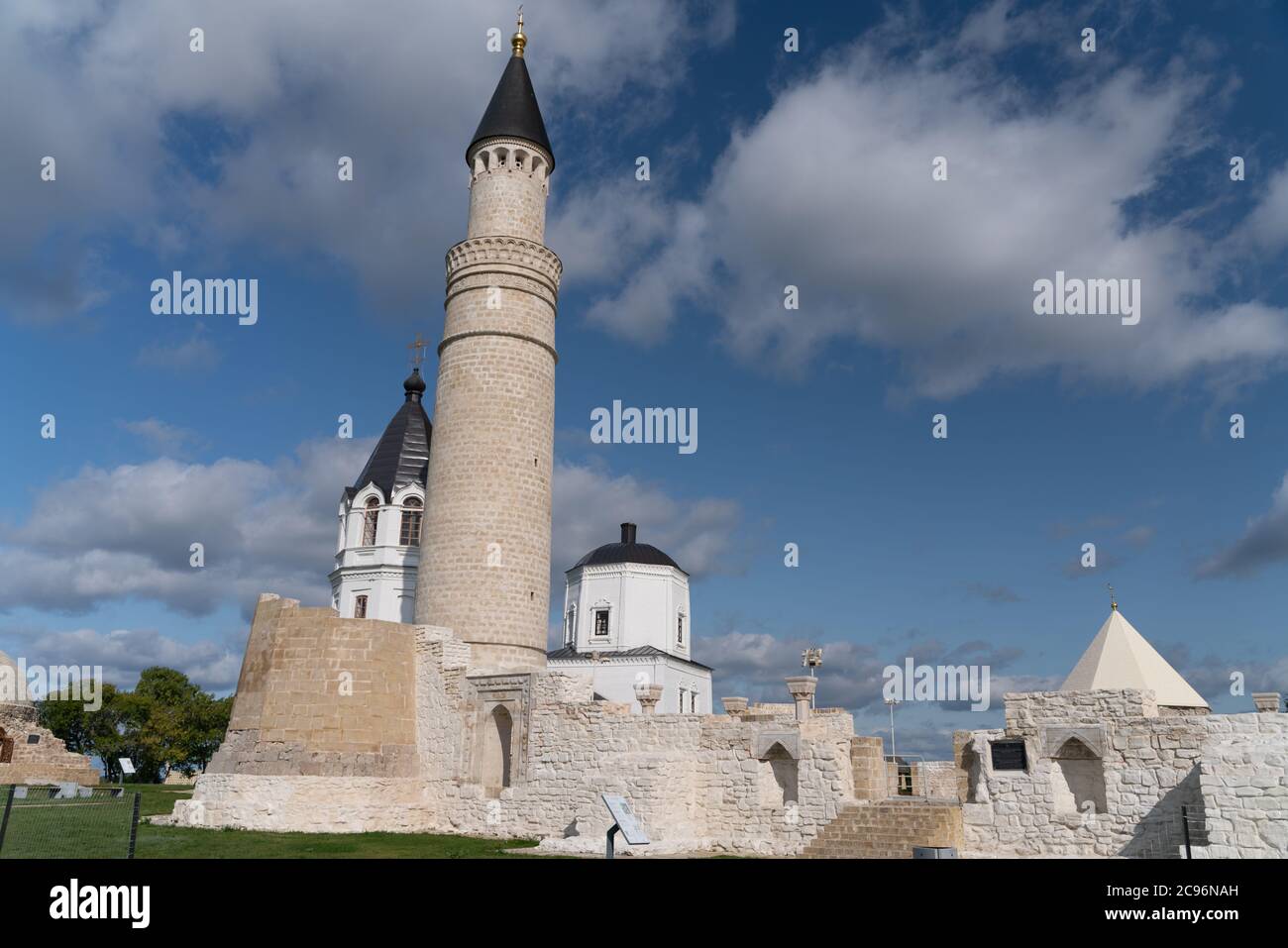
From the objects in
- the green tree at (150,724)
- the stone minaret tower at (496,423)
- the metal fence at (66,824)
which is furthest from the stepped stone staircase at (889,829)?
the green tree at (150,724)

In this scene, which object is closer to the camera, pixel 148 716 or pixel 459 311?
pixel 459 311

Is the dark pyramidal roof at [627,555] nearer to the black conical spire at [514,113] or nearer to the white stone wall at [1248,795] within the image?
the black conical spire at [514,113]

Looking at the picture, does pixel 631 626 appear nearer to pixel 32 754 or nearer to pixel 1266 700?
pixel 32 754

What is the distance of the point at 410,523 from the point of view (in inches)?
1389

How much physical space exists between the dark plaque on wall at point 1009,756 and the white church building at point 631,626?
28.3m

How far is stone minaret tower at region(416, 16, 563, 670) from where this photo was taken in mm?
21969

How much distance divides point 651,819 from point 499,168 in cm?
1791

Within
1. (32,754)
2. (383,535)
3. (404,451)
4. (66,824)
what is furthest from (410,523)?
(66,824)

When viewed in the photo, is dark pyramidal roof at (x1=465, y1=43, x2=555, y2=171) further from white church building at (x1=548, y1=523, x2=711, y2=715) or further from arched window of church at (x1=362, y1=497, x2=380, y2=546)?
white church building at (x1=548, y1=523, x2=711, y2=715)

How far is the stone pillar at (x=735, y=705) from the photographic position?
21734mm

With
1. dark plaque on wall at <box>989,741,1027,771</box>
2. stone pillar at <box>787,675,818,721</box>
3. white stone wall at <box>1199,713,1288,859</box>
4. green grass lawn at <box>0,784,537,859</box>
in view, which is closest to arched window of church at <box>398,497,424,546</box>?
green grass lawn at <box>0,784,537,859</box>
